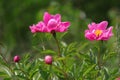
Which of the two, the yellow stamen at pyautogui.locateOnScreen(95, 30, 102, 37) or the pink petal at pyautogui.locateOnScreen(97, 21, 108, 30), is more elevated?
the pink petal at pyautogui.locateOnScreen(97, 21, 108, 30)

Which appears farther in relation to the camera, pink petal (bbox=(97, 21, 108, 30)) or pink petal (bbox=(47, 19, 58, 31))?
pink petal (bbox=(97, 21, 108, 30))

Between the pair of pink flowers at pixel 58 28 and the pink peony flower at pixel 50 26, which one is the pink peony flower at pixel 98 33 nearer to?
the pair of pink flowers at pixel 58 28

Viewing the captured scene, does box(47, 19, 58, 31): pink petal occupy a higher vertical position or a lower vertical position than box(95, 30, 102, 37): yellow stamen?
higher

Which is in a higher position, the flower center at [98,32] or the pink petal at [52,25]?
the pink petal at [52,25]

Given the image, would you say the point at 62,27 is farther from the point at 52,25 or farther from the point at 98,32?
the point at 98,32

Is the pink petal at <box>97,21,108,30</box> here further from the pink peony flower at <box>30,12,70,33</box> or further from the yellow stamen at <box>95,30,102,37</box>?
the pink peony flower at <box>30,12,70,33</box>

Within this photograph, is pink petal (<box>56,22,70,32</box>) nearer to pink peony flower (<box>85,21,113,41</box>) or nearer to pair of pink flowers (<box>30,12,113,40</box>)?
pair of pink flowers (<box>30,12,113,40</box>)

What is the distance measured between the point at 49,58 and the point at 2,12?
17.0 feet

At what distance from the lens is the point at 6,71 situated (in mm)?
2049

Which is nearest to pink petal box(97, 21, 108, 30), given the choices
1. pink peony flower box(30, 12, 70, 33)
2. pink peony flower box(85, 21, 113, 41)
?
pink peony flower box(85, 21, 113, 41)

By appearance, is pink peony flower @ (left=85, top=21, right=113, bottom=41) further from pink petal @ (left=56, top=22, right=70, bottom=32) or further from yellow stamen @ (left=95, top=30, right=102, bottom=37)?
pink petal @ (left=56, top=22, right=70, bottom=32)

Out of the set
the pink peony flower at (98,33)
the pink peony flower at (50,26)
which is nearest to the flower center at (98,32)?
the pink peony flower at (98,33)

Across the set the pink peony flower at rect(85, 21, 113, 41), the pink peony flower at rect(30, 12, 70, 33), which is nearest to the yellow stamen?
the pink peony flower at rect(85, 21, 113, 41)

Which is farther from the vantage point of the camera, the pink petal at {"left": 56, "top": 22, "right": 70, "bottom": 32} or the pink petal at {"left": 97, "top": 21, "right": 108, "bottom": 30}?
the pink petal at {"left": 97, "top": 21, "right": 108, "bottom": 30}
